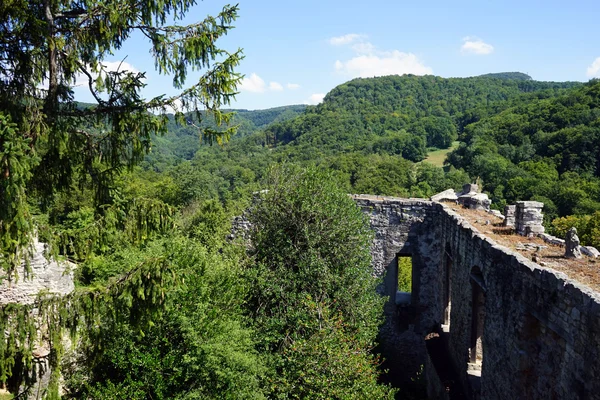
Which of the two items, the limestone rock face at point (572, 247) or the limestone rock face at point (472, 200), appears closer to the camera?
the limestone rock face at point (572, 247)

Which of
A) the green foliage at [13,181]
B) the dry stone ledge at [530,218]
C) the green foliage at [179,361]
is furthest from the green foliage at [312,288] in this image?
the green foliage at [13,181]

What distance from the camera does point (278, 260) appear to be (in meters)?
11.2

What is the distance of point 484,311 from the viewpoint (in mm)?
9078

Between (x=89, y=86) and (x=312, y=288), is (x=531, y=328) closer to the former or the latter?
(x=312, y=288)

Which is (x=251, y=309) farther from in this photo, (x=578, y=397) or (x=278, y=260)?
(x=578, y=397)

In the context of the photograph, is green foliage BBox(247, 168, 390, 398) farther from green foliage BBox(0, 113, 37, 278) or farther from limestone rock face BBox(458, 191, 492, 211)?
green foliage BBox(0, 113, 37, 278)

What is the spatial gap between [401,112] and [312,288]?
82.9 m

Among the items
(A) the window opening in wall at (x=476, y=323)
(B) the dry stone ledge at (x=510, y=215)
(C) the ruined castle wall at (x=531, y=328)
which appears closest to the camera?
(C) the ruined castle wall at (x=531, y=328)

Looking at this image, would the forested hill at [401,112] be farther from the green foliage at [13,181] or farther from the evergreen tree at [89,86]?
the green foliage at [13,181]

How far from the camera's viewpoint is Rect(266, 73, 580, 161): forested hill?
230 ft

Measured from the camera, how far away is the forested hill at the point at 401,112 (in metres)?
Answer: 70.2

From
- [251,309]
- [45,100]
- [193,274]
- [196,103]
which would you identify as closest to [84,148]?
[45,100]

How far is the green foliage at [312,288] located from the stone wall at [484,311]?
6.33 feet

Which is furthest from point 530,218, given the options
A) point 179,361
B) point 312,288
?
point 179,361
